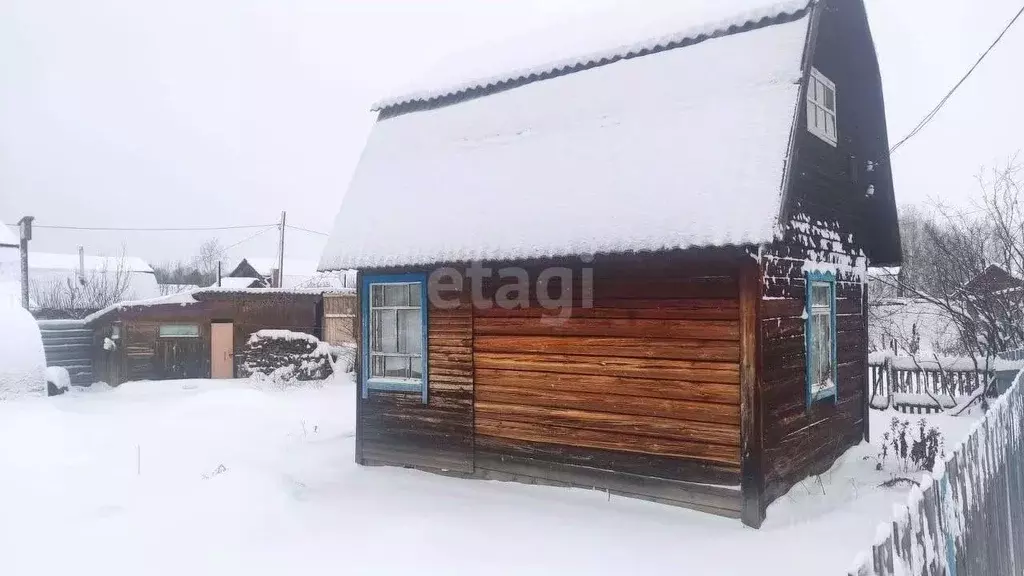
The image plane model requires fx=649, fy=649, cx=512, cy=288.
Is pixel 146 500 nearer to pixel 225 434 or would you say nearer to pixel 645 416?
pixel 225 434

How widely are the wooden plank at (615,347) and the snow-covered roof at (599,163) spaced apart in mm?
1196

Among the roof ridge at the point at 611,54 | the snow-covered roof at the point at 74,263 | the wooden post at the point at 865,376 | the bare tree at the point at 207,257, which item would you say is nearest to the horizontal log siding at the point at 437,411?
the roof ridge at the point at 611,54

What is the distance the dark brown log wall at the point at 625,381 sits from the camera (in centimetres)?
673

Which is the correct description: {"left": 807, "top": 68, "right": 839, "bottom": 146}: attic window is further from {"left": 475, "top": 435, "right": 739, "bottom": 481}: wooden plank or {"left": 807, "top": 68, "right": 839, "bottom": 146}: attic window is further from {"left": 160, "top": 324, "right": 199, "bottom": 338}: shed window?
{"left": 160, "top": 324, "right": 199, "bottom": 338}: shed window

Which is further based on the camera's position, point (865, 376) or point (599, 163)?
point (865, 376)

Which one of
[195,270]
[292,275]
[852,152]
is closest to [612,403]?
[852,152]

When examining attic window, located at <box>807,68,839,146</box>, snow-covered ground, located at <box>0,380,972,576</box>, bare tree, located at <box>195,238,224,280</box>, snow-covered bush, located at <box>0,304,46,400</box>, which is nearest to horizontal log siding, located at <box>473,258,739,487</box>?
snow-covered ground, located at <box>0,380,972,576</box>

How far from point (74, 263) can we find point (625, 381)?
5562 cm

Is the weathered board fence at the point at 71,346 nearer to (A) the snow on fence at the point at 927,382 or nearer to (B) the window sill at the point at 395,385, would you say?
(B) the window sill at the point at 395,385

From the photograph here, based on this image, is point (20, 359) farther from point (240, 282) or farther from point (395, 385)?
point (240, 282)

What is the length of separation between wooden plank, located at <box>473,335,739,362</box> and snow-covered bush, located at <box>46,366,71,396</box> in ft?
49.6

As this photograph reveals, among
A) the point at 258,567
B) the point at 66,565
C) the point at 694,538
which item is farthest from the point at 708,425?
the point at 66,565

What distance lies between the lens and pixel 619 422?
7332 millimetres

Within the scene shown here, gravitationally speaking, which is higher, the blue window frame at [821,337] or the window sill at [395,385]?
the blue window frame at [821,337]
